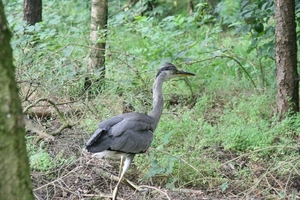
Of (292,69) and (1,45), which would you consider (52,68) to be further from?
(1,45)

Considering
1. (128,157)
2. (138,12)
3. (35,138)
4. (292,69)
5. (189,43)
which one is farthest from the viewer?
(138,12)

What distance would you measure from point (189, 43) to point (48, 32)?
8.00 feet

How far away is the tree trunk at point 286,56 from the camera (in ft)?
23.5

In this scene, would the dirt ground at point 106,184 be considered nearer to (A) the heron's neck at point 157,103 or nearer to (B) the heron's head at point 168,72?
(A) the heron's neck at point 157,103

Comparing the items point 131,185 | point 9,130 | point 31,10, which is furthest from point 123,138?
point 31,10

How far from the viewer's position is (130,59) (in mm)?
8867

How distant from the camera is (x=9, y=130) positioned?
262 centimetres

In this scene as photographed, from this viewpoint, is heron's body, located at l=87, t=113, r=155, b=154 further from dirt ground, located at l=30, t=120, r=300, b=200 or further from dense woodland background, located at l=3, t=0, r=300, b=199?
dirt ground, located at l=30, t=120, r=300, b=200

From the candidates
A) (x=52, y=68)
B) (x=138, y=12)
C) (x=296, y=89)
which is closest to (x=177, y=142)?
(x=296, y=89)

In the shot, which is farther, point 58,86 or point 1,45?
point 58,86

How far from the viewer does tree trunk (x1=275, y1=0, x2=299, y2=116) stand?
7176 mm

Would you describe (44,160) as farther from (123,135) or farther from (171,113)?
(171,113)

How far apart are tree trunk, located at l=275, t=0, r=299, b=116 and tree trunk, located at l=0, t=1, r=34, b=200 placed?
17.0 feet

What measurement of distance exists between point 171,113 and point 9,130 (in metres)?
5.42
